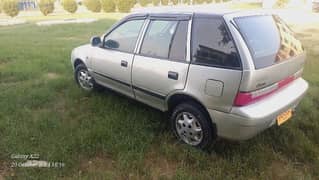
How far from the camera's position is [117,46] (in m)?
4.60

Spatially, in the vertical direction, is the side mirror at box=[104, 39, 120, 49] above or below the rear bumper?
above

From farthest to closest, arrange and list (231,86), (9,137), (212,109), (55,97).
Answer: (55,97) → (9,137) → (212,109) → (231,86)

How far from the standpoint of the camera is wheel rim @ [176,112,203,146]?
3.63 meters

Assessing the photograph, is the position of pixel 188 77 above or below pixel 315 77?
above

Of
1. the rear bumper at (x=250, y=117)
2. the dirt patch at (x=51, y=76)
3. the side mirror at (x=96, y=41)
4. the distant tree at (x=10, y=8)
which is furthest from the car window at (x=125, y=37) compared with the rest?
the distant tree at (x=10, y=8)

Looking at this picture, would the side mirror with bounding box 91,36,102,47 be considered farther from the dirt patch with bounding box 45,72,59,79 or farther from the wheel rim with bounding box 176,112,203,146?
the wheel rim with bounding box 176,112,203,146

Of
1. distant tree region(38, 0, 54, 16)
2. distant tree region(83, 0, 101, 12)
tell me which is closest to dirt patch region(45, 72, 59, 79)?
distant tree region(38, 0, 54, 16)

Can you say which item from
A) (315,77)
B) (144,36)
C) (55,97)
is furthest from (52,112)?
(315,77)

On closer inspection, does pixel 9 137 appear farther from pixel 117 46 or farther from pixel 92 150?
pixel 117 46

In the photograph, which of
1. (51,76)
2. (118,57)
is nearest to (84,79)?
(118,57)

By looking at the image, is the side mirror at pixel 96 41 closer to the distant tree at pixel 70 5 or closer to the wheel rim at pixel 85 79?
the wheel rim at pixel 85 79

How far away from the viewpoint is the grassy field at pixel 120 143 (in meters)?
3.33

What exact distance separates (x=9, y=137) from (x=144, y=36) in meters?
2.15

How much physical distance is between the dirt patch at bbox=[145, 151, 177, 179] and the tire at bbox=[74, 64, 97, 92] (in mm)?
2116
